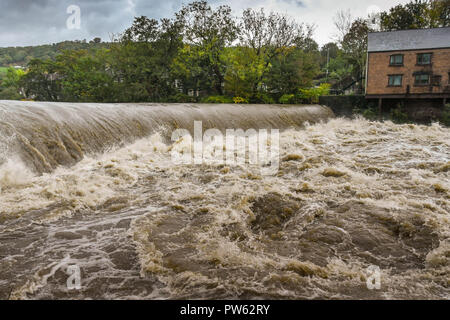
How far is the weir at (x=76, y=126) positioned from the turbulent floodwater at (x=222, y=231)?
0.28 meters

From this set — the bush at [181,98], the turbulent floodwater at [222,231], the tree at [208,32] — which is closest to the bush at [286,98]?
the tree at [208,32]

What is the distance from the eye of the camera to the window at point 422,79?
1916 cm

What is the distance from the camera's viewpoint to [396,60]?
1975cm

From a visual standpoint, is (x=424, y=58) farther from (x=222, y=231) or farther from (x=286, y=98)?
(x=222, y=231)

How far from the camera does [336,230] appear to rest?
336 centimetres

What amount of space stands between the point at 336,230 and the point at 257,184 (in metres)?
1.86

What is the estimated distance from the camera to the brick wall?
61.7 ft

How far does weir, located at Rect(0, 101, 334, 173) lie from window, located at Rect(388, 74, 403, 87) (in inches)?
545

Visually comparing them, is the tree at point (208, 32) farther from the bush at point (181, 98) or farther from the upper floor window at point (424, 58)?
the upper floor window at point (424, 58)

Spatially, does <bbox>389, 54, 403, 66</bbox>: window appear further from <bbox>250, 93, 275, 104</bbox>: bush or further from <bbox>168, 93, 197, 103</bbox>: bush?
<bbox>168, 93, 197, 103</bbox>: bush

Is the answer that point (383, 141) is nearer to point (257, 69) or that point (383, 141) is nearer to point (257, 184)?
point (257, 184)
